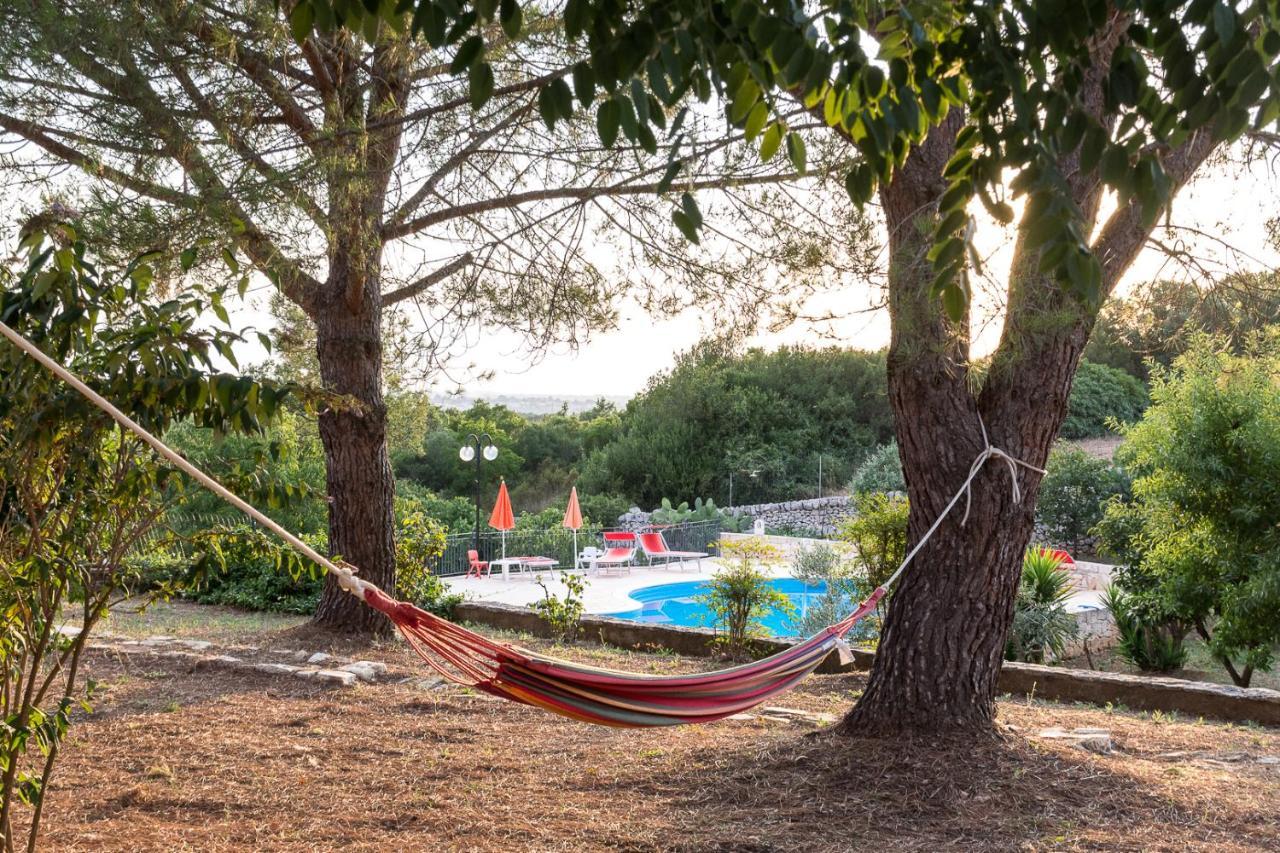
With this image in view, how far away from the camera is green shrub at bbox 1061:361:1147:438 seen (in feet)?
57.1

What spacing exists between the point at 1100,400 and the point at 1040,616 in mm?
12336

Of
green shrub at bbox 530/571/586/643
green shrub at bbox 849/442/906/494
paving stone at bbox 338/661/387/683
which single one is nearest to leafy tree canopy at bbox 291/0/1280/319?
paving stone at bbox 338/661/387/683

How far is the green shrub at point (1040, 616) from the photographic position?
20.7ft

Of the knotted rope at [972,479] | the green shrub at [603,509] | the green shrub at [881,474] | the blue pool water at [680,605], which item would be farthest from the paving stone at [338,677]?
the green shrub at [603,509]

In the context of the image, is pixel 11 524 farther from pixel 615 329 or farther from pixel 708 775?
pixel 615 329

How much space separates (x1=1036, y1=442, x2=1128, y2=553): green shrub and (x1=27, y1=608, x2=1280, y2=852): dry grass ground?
8510 millimetres

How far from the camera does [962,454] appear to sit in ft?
10.4

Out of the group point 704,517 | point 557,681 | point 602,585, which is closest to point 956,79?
point 557,681

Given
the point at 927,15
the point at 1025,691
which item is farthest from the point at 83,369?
the point at 1025,691

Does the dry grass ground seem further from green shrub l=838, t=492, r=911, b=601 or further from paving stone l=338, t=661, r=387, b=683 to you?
green shrub l=838, t=492, r=911, b=601

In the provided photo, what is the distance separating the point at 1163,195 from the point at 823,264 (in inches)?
124

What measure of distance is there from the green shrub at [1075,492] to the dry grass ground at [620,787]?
851 cm

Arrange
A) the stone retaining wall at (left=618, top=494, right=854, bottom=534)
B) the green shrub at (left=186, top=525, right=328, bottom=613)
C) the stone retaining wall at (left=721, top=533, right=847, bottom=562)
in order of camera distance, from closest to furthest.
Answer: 1. the green shrub at (left=186, top=525, right=328, bottom=613)
2. the stone retaining wall at (left=721, top=533, right=847, bottom=562)
3. the stone retaining wall at (left=618, top=494, right=854, bottom=534)

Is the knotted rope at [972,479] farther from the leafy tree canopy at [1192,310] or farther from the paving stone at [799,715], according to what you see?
the paving stone at [799,715]
